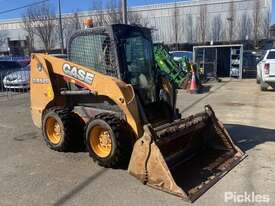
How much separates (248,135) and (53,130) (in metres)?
4.09

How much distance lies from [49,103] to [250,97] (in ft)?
30.0

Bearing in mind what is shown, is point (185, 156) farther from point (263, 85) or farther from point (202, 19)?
point (202, 19)

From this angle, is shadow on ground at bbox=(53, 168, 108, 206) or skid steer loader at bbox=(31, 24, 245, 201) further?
skid steer loader at bbox=(31, 24, 245, 201)

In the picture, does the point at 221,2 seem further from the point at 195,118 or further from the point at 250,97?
the point at 195,118

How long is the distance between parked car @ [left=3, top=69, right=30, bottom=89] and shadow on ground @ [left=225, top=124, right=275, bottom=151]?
11.3 metres

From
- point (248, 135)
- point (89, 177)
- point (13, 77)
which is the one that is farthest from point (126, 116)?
point (13, 77)

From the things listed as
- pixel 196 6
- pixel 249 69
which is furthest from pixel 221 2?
pixel 249 69

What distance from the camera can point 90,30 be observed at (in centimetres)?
666

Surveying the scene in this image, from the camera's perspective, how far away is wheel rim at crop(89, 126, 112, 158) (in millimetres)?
6066
